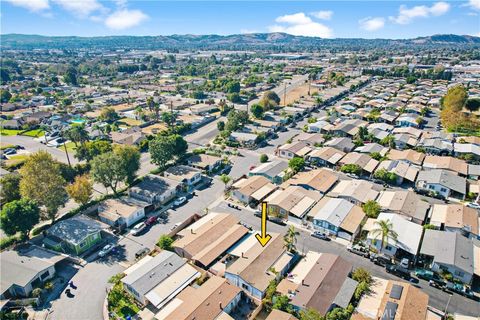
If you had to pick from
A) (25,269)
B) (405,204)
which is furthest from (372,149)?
(25,269)

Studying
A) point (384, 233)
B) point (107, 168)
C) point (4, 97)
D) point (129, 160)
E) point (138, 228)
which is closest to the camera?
point (384, 233)

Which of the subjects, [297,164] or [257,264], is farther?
[297,164]

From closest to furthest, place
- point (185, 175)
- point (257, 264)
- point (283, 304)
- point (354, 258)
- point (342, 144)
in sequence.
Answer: point (283, 304), point (257, 264), point (354, 258), point (185, 175), point (342, 144)

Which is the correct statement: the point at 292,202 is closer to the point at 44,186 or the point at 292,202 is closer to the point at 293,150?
the point at 293,150

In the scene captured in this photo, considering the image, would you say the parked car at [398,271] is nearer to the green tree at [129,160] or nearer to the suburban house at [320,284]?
the suburban house at [320,284]

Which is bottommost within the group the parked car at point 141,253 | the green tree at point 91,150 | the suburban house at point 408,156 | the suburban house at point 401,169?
the parked car at point 141,253

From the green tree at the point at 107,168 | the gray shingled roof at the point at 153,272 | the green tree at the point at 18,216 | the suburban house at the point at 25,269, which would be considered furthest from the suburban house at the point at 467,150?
the green tree at the point at 18,216

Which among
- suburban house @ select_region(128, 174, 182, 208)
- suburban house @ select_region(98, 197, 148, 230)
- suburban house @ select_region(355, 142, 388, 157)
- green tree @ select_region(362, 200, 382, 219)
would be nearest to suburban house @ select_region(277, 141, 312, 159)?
suburban house @ select_region(355, 142, 388, 157)

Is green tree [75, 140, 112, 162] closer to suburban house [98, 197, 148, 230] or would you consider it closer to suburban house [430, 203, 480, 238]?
suburban house [98, 197, 148, 230]
